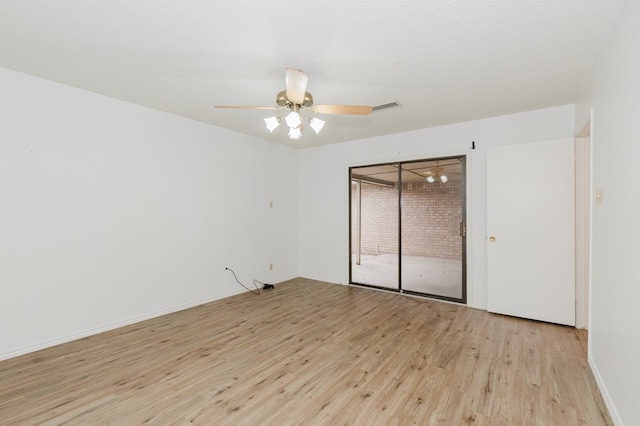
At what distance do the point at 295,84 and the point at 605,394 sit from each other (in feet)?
10.4

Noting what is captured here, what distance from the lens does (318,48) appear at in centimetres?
220

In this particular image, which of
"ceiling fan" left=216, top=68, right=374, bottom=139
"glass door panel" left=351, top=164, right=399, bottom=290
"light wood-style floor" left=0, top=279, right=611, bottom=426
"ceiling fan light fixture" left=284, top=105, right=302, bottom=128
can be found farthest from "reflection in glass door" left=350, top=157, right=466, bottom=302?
"ceiling fan light fixture" left=284, top=105, right=302, bottom=128

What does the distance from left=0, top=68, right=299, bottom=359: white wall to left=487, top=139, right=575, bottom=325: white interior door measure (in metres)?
3.61

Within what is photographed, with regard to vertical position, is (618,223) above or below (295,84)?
below

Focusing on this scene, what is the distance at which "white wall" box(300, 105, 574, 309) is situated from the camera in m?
3.69

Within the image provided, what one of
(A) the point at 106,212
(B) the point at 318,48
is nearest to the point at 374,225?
(B) the point at 318,48

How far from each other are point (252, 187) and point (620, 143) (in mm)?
4281

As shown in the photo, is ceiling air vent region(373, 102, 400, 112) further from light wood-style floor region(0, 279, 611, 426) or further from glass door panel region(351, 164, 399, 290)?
light wood-style floor region(0, 279, 611, 426)

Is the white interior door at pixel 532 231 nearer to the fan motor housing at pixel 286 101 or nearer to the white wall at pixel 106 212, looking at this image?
the fan motor housing at pixel 286 101

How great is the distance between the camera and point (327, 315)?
3.68 meters

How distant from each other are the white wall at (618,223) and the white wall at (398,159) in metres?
1.30

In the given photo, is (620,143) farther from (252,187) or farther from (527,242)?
(252,187)

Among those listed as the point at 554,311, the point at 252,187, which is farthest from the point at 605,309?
the point at 252,187

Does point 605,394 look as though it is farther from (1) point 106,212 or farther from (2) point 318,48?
(1) point 106,212
